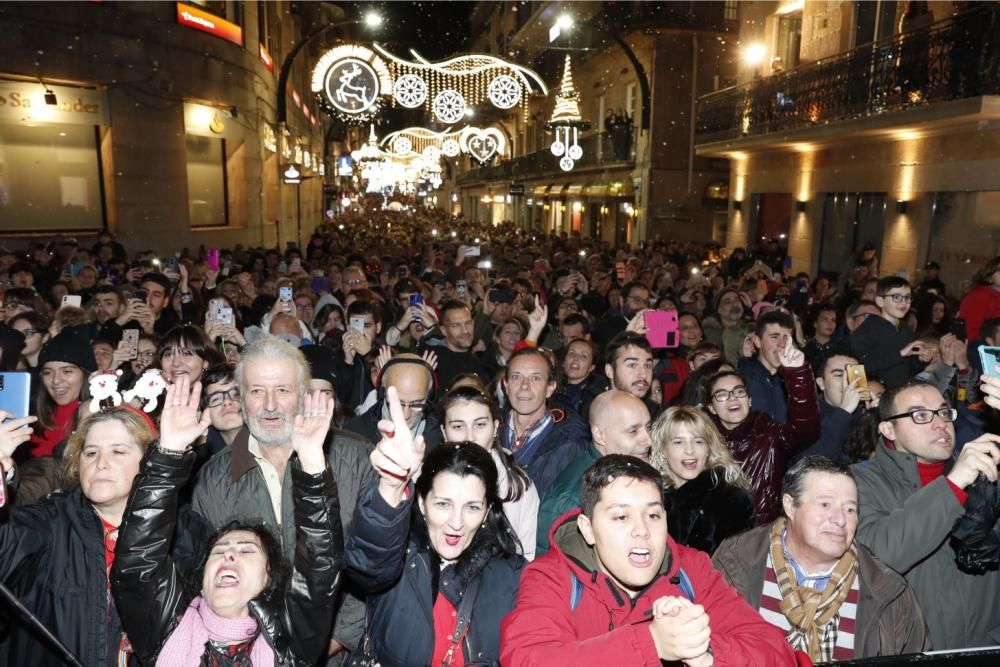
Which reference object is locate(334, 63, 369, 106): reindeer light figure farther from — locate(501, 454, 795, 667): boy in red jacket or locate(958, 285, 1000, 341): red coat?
locate(501, 454, 795, 667): boy in red jacket

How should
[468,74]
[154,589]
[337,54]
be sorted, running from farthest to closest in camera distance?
[468,74] < [337,54] < [154,589]

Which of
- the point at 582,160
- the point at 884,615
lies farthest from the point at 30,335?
the point at 582,160

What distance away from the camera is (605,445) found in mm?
4082

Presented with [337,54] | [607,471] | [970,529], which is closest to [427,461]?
Answer: [607,471]

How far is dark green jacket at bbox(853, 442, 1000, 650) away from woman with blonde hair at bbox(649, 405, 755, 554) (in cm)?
62

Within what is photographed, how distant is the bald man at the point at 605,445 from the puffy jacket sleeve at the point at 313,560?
5.01 ft

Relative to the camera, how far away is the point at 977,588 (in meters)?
3.40

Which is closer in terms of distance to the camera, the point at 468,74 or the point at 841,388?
the point at 841,388

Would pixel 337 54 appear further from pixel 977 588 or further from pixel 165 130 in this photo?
pixel 977 588

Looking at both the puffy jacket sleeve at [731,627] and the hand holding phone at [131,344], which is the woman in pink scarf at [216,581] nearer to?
the puffy jacket sleeve at [731,627]

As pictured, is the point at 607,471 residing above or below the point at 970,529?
above

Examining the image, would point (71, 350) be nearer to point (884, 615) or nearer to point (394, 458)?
point (394, 458)

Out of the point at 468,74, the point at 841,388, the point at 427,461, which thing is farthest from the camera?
the point at 468,74

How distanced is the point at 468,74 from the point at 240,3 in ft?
29.4
